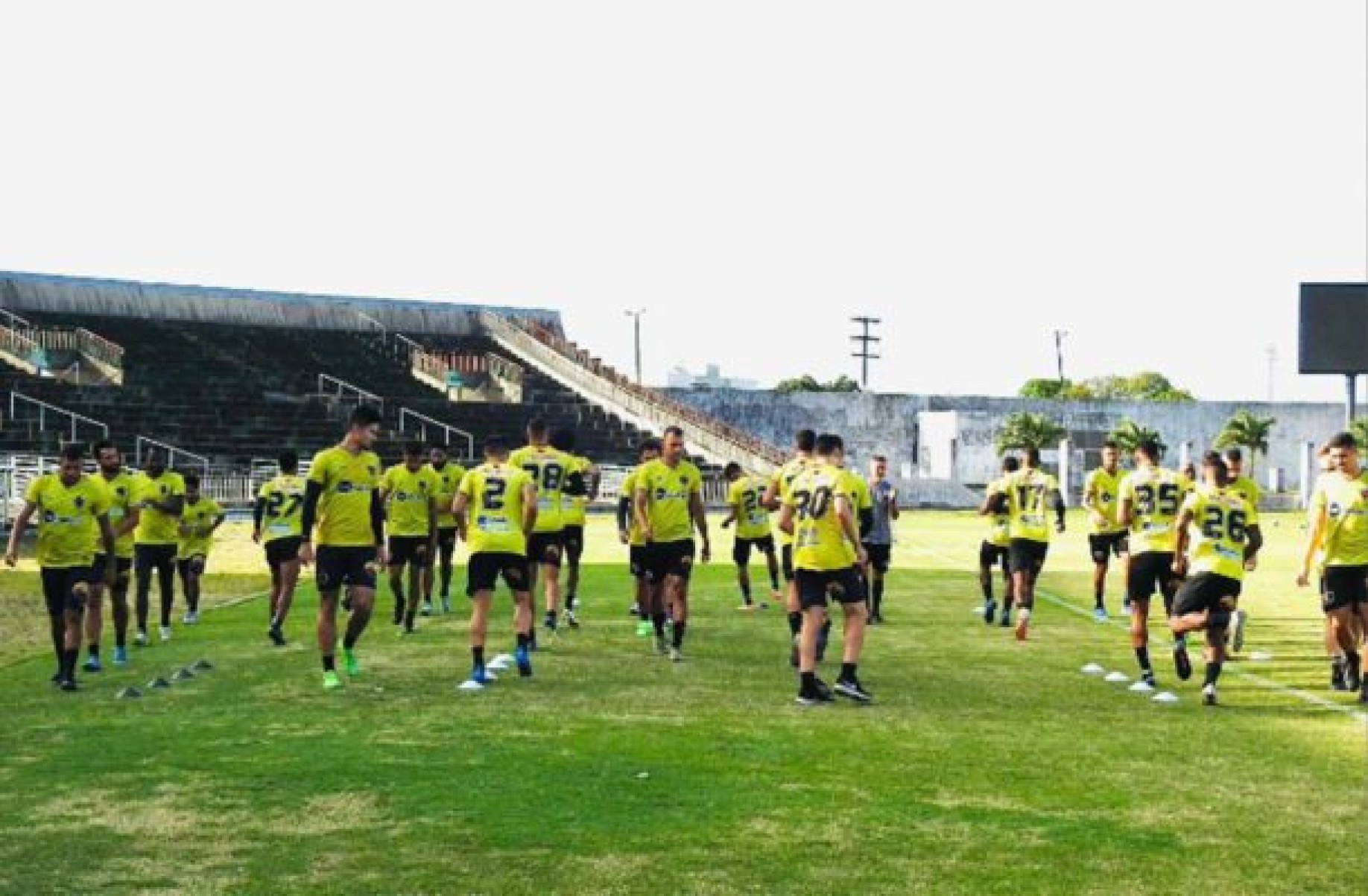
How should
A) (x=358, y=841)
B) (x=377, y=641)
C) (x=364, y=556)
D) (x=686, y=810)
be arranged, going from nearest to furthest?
(x=358, y=841), (x=686, y=810), (x=364, y=556), (x=377, y=641)

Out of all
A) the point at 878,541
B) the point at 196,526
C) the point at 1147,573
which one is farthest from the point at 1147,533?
the point at 196,526

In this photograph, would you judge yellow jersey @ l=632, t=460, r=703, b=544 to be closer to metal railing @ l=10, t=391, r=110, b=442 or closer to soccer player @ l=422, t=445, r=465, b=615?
soccer player @ l=422, t=445, r=465, b=615

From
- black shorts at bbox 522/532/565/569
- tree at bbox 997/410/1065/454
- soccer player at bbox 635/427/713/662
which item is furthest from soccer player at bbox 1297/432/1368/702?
tree at bbox 997/410/1065/454

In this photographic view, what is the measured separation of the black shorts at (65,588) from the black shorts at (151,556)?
3389mm

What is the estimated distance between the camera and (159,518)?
650 inches

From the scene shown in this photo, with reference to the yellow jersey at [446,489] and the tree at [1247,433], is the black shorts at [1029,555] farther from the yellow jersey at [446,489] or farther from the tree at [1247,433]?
the tree at [1247,433]

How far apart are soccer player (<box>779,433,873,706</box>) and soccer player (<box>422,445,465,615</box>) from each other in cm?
663

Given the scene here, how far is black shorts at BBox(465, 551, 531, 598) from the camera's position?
1272cm

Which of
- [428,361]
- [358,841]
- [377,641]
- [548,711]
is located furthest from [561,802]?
[428,361]

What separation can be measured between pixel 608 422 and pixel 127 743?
50102 mm

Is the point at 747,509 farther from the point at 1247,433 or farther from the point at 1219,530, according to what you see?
the point at 1247,433

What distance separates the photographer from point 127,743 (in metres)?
10.1

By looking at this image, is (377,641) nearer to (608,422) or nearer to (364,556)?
(364,556)

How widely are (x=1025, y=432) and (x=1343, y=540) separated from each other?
61135 mm
